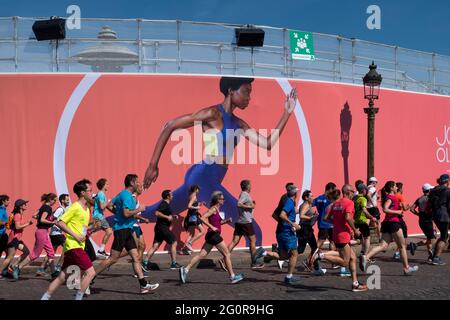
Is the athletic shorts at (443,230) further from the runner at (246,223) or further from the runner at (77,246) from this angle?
the runner at (77,246)

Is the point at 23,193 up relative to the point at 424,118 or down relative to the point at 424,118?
down

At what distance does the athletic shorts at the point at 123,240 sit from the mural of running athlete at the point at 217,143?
18.1 feet

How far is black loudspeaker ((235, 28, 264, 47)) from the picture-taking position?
1611cm

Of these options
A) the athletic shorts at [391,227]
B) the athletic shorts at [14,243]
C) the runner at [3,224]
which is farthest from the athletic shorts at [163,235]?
the athletic shorts at [391,227]

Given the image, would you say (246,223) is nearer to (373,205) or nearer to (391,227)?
(391,227)

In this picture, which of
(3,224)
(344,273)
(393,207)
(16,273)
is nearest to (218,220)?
(344,273)

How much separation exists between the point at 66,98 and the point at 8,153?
6.25 ft

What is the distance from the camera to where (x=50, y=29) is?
50.2 feet

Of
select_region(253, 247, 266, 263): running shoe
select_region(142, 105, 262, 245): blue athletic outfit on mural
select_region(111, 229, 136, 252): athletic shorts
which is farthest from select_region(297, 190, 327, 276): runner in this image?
select_region(111, 229, 136, 252): athletic shorts

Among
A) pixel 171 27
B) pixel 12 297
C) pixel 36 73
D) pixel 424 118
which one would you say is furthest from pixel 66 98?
pixel 424 118

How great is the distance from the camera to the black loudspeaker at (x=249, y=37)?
16.1m
